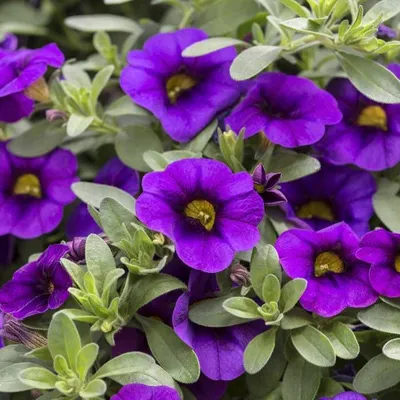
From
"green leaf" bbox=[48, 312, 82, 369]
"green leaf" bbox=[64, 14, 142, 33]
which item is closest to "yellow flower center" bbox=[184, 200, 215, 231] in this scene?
"green leaf" bbox=[48, 312, 82, 369]

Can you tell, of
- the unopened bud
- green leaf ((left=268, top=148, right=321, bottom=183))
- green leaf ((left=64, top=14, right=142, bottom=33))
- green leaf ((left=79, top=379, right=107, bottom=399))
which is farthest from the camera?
green leaf ((left=64, top=14, right=142, bottom=33))

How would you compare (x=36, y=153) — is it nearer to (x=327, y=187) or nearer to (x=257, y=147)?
(x=257, y=147)

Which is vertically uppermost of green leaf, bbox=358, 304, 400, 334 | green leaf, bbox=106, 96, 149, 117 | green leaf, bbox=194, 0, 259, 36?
green leaf, bbox=194, 0, 259, 36

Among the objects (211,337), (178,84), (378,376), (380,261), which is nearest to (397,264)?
(380,261)

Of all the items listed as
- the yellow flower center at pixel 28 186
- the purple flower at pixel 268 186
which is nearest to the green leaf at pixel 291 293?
the purple flower at pixel 268 186

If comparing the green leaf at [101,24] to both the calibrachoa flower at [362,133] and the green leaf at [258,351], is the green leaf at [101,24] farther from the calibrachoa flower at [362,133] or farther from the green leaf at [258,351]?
the green leaf at [258,351]

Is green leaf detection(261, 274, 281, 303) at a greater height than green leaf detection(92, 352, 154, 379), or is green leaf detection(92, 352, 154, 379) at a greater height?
green leaf detection(261, 274, 281, 303)

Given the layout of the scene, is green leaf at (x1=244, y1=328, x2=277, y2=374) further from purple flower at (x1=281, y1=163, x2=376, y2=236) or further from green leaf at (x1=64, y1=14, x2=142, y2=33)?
green leaf at (x1=64, y1=14, x2=142, y2=33)

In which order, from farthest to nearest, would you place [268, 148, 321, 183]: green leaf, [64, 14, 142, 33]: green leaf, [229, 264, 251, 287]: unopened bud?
[64, 14, 142, 33]: green leaf
[268, 148, 321, 183]: green leaf
[229, 264, 251, 287]: unopened bud
